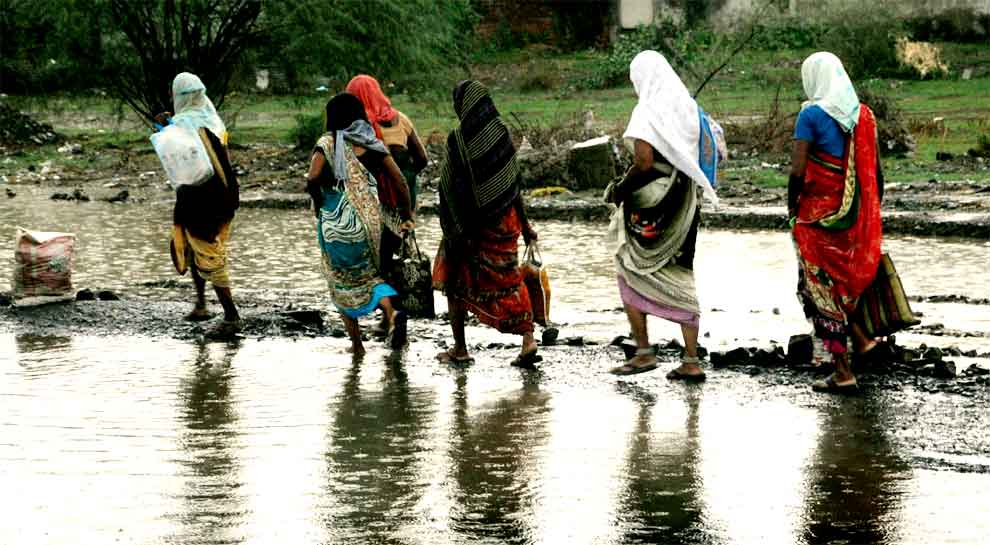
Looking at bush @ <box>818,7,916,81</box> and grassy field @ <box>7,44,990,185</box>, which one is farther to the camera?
bush @ <box>818,7,916,81</box>

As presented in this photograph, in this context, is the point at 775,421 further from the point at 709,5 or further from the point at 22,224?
the point at 709,5

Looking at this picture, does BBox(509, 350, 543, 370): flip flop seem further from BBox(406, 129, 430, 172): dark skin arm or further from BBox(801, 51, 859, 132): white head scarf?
BBox(801, 51, 859, 132): white head scarf

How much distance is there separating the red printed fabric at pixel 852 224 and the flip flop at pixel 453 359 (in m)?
2.07

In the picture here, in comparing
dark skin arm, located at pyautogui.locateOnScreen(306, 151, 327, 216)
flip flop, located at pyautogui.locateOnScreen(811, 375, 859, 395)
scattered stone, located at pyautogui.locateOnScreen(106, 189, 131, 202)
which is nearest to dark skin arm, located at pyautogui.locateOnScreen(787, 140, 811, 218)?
flip flop, located at pyautogui.locateOnScreen(811, 375, 859, 395)

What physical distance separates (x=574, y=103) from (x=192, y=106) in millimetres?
19243

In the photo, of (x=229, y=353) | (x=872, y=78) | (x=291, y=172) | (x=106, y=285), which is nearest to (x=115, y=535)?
(x=229, y=353)

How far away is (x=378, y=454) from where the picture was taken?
6266 mm

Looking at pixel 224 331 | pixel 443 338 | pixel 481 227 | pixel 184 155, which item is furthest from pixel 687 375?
pixel 184 155

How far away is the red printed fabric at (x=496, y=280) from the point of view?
8266 mm

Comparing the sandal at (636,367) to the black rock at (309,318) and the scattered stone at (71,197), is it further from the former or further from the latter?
the scattered stone at (71,197)

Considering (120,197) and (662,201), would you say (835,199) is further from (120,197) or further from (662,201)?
(120,197)

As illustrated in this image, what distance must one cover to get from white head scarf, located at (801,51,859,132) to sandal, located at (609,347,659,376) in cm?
160

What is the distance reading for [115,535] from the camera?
5.07 metres

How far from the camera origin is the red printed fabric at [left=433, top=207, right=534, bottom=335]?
8266 millimetres
